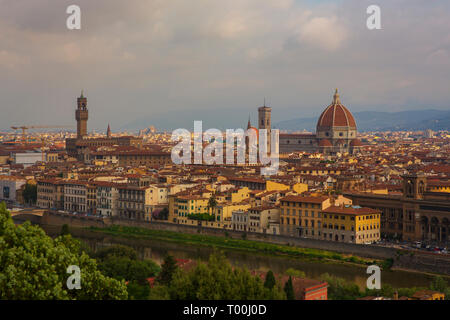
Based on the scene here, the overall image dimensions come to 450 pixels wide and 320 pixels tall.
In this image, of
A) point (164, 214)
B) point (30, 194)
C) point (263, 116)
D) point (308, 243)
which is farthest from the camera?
point (263, 116)

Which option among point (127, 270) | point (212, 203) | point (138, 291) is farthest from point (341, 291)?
point (212, 203)

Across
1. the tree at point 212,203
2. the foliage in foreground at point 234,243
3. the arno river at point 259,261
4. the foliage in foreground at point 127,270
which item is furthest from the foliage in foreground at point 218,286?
the tree at point 212,203

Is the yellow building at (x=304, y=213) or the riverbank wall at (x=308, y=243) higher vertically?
the yellow building at (x=304, y=213)

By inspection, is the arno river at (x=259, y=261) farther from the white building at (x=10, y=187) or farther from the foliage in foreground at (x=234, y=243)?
the white building at (x=10, y=187)

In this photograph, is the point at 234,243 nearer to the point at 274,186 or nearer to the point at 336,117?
the point at 274,186

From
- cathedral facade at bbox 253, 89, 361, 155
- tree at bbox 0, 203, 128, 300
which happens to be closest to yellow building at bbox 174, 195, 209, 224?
tree at bbox 0, 203, 128, 300
